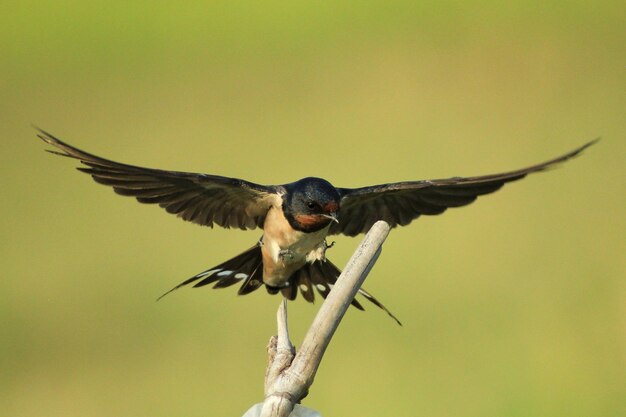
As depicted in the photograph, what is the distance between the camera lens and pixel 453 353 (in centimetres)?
479

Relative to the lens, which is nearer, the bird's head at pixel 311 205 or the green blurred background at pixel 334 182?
the bird's head at pixel 311 205

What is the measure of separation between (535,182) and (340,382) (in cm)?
158

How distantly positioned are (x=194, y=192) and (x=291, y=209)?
0.87 ft

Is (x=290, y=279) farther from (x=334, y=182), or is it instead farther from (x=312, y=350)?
(x=334, y=182)

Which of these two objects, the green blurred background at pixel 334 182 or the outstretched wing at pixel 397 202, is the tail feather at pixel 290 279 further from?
the green blurred background at pixel 334 182

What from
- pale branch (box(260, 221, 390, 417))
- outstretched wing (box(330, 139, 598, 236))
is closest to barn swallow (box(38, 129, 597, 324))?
outstretched wing (box(330, 139, 598, 236))

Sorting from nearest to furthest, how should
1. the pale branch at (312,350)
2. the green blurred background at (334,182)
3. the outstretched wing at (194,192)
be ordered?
1. the pale branch at (312,350)
2. the outstretched wing at (194,192)
3. the green blurred background at (334,182)

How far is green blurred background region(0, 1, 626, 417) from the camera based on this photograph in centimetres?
475

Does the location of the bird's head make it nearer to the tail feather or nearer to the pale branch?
the tail feather

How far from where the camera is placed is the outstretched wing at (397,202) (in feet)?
10.5

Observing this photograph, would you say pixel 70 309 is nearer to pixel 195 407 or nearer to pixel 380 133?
pixel 195 407

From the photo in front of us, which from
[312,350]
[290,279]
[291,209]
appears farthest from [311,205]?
[312,350]

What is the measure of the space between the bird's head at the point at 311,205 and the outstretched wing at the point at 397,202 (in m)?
0.10

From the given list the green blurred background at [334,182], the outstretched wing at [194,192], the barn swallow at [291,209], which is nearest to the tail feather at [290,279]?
the barn swallow at [291,209]
